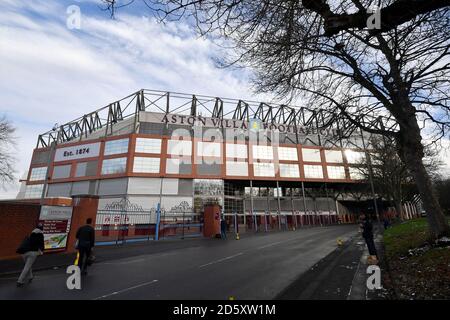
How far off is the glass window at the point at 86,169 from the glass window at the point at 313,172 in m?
38.8

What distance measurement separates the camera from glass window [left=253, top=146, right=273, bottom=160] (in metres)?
45.0

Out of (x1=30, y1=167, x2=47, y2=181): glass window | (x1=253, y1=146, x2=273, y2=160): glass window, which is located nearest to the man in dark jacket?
(x1=253, y1=146, x2=273, y2=160): glass window

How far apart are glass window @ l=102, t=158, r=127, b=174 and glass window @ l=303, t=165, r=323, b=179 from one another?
33.2 meters

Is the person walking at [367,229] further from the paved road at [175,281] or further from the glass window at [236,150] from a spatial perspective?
the glass window at [236,150]

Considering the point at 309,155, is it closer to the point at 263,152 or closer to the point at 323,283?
the point at 263,152

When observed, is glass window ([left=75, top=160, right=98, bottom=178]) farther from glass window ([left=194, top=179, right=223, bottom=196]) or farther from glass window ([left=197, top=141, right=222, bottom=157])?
glass window ([left=197, top=141, right=222, bottom=157])

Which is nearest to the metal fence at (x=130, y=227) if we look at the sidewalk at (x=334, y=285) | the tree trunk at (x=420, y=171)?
the sidewalk at (x=334, y=285)

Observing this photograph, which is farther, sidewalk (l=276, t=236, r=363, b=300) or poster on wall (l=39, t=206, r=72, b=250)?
poster on wall (l=39, t=206, r=72, b=250)

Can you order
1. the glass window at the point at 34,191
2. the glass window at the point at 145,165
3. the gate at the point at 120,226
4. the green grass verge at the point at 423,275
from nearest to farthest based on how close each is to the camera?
the green grass verge at the point at 423,275
the gate at the point at 120,226
the glass window at the point at 145,165
the glass window at the point at 34,191

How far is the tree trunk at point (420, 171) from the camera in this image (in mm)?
7723

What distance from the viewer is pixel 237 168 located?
4306cm

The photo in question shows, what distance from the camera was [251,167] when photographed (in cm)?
4384

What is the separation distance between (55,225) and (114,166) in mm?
29752
